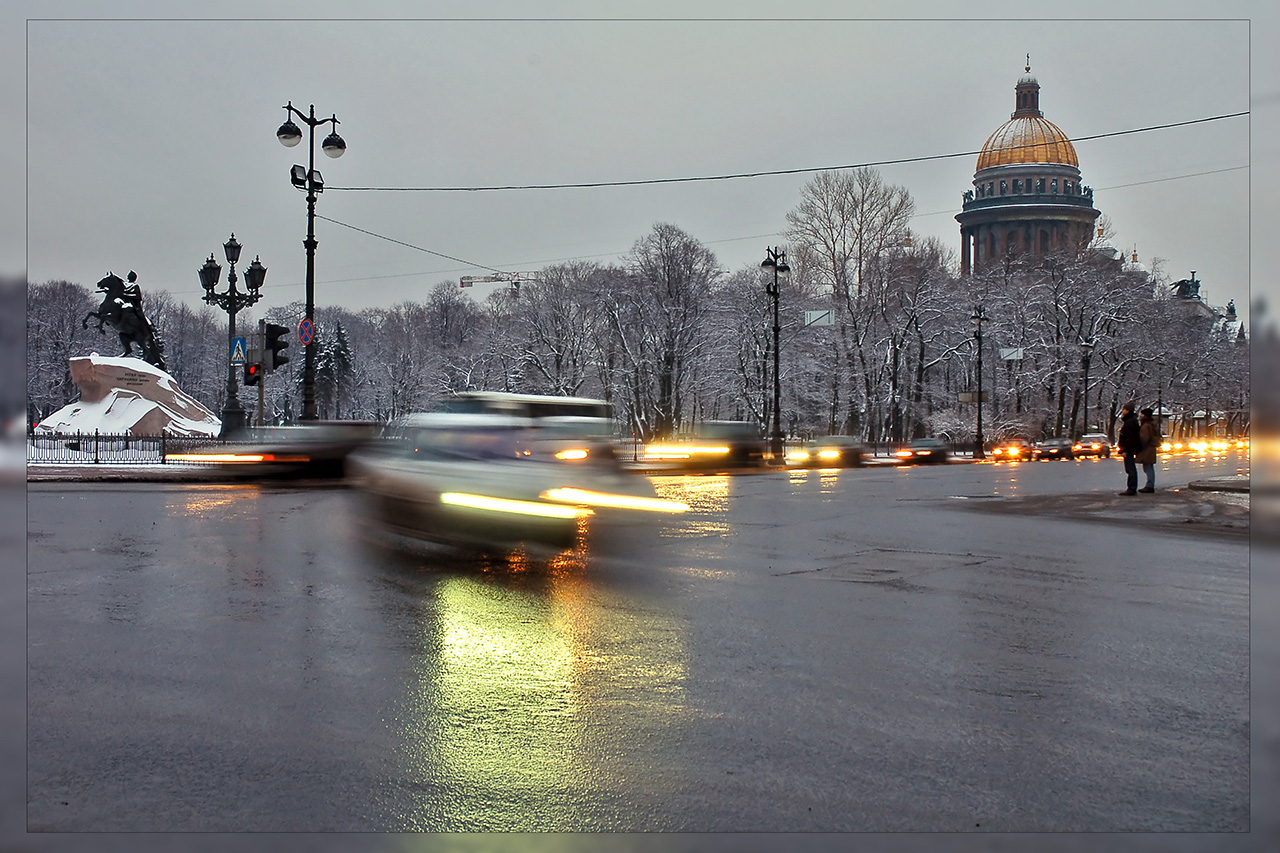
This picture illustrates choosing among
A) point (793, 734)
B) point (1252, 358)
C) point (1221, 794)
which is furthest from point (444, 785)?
point (1252, 358)

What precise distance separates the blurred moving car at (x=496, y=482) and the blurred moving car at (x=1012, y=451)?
49.6 metres

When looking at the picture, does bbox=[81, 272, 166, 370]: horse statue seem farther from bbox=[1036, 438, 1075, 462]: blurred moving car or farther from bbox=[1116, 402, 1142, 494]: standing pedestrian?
bbox=[1036, 438, 1075, 462]: blurred moving car

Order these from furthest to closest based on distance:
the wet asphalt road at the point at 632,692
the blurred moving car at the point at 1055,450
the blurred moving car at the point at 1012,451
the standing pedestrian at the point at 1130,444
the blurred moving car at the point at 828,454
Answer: the blurred moving car at the point at 1055,450 < the blurred moving car at the point at 1012,451 < the blurred moving car at the point at 828,454 < the standing pedestrian at the point at 1130,444 < the wet asphalt road at the point at 632,692

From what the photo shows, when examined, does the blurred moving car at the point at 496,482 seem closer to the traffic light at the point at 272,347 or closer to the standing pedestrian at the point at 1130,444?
the traffic light at the point at 272,347

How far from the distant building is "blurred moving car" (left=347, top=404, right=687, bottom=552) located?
103121mm

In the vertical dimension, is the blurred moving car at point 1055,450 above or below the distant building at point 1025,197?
below

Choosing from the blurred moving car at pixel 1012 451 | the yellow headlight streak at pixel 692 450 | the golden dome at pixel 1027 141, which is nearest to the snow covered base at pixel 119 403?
the yellow headlight streak at pixel 692 450

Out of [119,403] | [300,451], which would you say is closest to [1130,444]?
[300,451]

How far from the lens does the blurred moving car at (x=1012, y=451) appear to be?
57.3 meters

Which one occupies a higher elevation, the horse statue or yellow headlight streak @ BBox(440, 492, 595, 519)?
the horse statue

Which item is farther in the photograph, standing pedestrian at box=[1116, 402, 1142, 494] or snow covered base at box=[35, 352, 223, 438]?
snow covered base at box=[35, 352, 223, 438]

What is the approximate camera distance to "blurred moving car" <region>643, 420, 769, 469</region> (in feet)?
112

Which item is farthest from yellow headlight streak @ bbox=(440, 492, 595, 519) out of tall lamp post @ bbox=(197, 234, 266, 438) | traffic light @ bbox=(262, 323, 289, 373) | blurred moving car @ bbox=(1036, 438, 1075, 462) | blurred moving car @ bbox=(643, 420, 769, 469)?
blurred moving car @ bbox=(1036, 438, 1075, 462)

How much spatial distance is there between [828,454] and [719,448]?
9096mm
